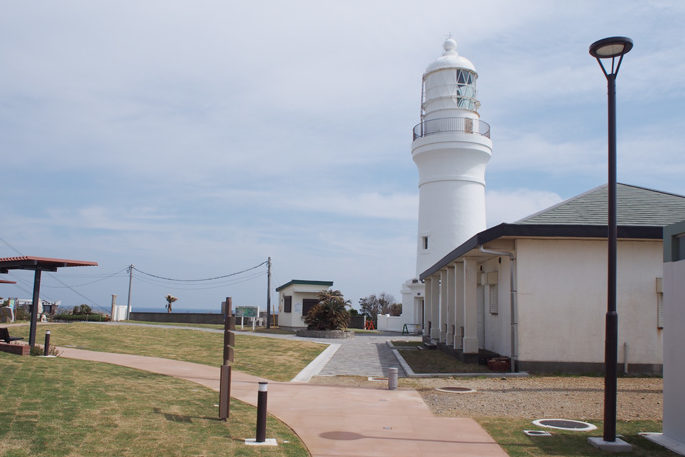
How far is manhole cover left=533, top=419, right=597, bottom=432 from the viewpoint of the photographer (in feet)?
30.2

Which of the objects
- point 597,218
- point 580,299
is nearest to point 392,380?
point 580,299

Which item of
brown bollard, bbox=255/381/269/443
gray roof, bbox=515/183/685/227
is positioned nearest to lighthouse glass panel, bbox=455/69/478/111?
gray roof, bbox=515/183/685/227

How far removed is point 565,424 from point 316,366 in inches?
374

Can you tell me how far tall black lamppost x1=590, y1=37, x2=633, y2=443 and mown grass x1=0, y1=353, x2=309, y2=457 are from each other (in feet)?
13.2

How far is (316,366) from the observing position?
17953mm

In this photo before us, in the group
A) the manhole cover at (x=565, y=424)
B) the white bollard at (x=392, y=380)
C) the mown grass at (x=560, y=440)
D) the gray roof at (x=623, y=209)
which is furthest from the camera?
the gray roof at (x=623, y=209)

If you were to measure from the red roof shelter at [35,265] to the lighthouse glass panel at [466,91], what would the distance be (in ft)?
72.1

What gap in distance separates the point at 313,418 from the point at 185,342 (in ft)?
50.5

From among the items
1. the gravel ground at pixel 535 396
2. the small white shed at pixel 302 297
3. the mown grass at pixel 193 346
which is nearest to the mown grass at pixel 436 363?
the gravel ground at pixel 535 396

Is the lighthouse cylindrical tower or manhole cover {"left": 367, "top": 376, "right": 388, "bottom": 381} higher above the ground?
the lighthouse cylindrical tower

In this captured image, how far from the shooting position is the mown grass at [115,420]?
23.6 feet

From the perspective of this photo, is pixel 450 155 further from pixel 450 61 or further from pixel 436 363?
pixel 436 363

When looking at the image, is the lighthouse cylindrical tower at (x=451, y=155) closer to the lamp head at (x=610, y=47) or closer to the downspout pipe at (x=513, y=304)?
the downspout pipe at (x=513, y=304)

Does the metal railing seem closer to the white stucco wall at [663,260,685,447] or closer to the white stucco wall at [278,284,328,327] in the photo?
the white stucco wall at [278,284,328,327]
